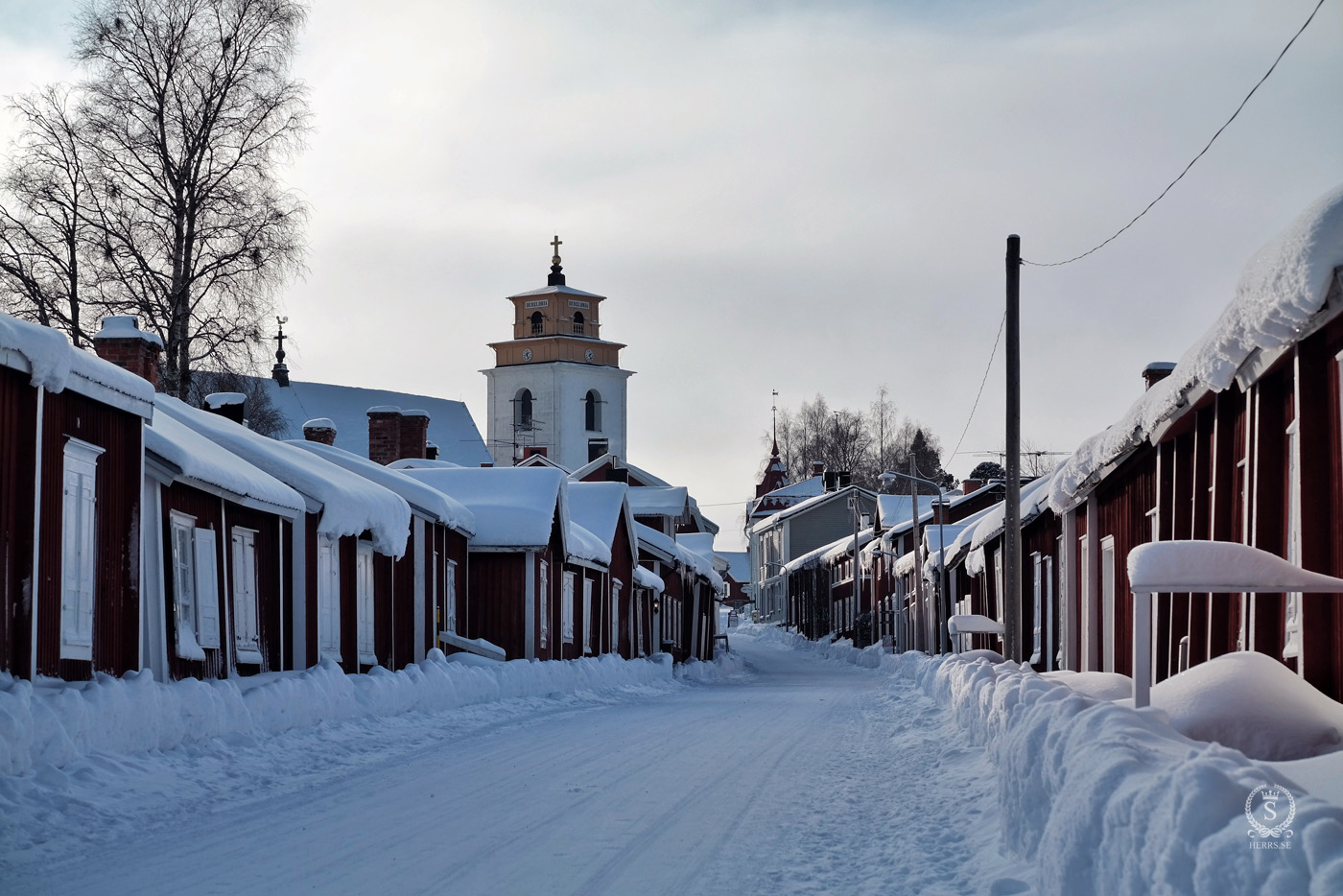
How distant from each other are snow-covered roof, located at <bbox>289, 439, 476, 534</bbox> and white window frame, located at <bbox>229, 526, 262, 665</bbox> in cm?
503

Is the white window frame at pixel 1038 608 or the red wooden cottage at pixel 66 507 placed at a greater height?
the red wooden cottage at pixel 66 507

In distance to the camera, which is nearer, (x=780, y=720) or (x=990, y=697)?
(x=990, y=697)

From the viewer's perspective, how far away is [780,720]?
19.3 m

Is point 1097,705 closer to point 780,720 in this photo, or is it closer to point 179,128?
point 780,720

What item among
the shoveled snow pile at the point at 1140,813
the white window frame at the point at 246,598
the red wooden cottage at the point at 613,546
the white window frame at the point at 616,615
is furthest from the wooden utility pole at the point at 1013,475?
the white window frame at the point at 616,615

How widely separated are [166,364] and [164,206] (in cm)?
306

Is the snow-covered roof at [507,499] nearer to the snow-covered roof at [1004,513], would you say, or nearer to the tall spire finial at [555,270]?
the snow-covered roof at [1004,513]

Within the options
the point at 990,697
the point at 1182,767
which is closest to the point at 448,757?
the point at 990,697

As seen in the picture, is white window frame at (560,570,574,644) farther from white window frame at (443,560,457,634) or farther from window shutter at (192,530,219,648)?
window shutter at (192,530,219,648)

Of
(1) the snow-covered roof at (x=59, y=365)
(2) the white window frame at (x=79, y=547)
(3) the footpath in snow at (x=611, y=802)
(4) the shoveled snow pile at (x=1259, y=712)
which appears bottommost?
(3) the footpath in snow at (x=611, y=802)

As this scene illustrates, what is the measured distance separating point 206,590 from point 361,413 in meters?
60.5

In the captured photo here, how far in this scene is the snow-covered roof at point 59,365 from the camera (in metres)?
10.9

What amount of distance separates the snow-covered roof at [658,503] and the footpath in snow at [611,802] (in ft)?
128

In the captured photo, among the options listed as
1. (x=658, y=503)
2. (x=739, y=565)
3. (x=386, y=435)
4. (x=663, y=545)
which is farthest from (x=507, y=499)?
(x=739, y=565)
